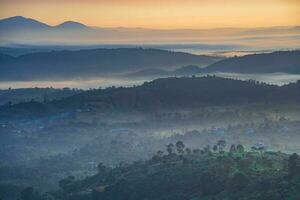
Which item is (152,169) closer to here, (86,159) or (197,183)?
(197,183)

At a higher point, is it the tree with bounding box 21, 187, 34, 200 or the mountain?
the mountain

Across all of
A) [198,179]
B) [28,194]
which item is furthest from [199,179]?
[28,194]

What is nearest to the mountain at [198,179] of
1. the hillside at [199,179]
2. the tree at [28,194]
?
the hillside at [199,179]

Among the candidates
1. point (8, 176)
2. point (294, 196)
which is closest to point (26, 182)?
point (8, 176)

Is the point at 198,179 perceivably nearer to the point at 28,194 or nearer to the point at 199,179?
the point at 199,179

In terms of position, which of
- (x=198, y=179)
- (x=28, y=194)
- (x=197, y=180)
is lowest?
(x=28, y=194)

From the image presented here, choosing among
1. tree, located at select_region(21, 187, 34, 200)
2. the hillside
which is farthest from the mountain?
tree, located at select_region(21, 187, 34, 200)

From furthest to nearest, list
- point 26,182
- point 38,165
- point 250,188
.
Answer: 1. point 38,165
2. point 26,182
3. point 250,188

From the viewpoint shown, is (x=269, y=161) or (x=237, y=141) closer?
(x=269, y=161)

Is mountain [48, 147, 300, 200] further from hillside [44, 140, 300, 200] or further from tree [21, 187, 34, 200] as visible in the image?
tree [21, 187, 34, 200]

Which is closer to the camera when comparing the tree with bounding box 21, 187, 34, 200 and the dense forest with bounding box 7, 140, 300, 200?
the dense forest with bounding box 7, 140, 300, 200

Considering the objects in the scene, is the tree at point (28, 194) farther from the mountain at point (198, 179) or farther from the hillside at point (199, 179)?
the hillside at point (199, 179)
